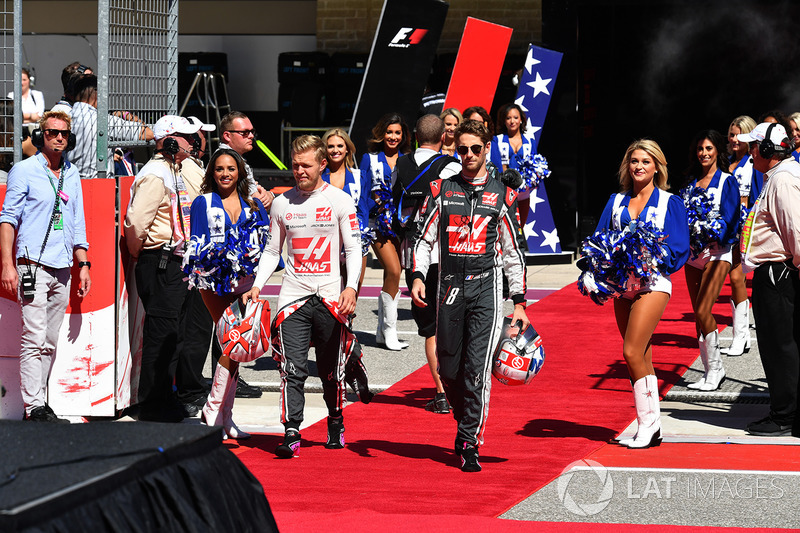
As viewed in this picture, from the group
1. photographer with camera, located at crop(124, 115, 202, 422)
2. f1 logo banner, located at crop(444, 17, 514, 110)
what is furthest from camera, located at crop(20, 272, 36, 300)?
f1 logo banner, located at crop(444, 17, 514, 110)

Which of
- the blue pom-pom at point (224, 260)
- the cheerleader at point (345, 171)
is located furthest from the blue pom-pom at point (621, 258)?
the cheerleader at point (345, 171)

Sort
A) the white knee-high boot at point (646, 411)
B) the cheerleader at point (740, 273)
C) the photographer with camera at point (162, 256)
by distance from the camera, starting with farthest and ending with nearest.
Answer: the cheerleader at point (740, 273) < the photographer with camera at point (162, 256) < the white knee-high boot at point (646, 411)

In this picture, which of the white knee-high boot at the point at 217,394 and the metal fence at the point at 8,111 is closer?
the white knee-high boot at the point at 217,394

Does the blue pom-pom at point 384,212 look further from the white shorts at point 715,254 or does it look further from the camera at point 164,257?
the white shorts at point 715,254

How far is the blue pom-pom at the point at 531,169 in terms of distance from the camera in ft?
44.5

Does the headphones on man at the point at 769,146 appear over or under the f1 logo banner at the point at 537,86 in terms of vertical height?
under

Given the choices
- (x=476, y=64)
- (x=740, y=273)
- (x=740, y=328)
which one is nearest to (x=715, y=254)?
(x=740, y=273)

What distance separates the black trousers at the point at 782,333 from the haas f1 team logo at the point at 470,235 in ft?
7.01

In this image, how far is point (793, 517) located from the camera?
5895mm

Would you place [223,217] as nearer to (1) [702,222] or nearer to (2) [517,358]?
(2) [517,358]

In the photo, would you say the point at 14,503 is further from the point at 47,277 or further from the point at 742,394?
the point at 742,394

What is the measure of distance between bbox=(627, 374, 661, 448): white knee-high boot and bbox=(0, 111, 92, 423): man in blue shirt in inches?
146

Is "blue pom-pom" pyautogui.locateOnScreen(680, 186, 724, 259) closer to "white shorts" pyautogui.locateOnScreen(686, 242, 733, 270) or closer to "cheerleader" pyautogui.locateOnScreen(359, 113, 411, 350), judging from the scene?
"white shorts" pyautogui.locateOnScreen(686, 242, 733, 270)

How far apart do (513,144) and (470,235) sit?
696 centimetres
